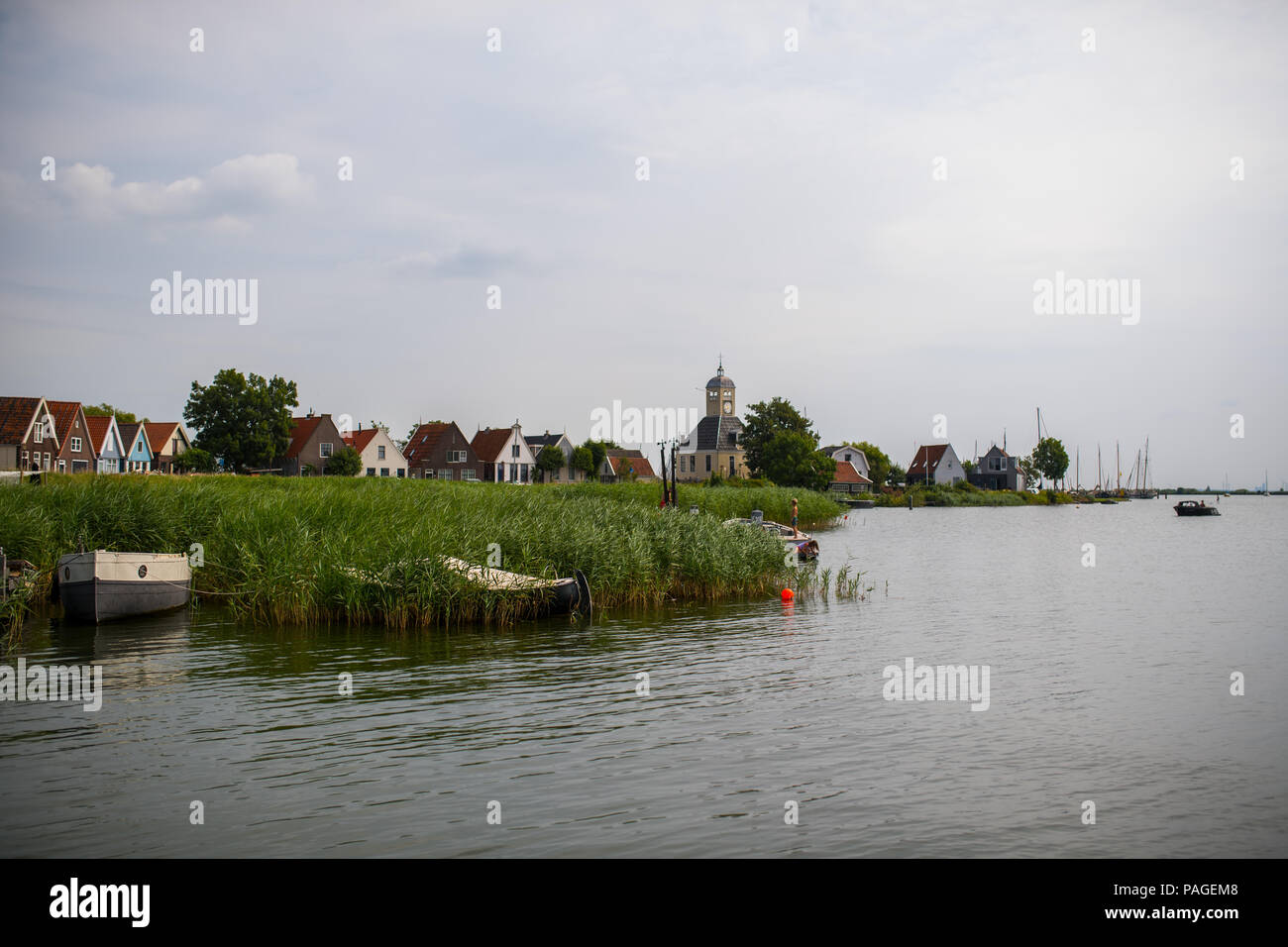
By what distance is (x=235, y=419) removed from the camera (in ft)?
281

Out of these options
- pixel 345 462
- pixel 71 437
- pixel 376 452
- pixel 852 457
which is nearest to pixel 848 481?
pixel 852 457

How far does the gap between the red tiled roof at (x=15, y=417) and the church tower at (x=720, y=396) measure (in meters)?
88.3

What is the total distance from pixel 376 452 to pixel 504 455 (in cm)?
1454

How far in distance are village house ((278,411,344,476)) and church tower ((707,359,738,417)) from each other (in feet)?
192

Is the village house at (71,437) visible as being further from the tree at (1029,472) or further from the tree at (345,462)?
the tree at (1029,472)

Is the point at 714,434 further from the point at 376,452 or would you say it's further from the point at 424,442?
the point at 376,452

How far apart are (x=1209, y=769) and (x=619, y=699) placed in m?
7.76

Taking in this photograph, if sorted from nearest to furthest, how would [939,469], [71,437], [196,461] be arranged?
[71,437] < [196,461] < [939,469]

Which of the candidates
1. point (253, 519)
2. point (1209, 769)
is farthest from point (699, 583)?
point (1209, 769)

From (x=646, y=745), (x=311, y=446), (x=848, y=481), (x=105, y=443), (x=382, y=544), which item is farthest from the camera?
(x=848, y=481)


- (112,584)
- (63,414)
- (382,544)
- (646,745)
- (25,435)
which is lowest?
(646,745)
